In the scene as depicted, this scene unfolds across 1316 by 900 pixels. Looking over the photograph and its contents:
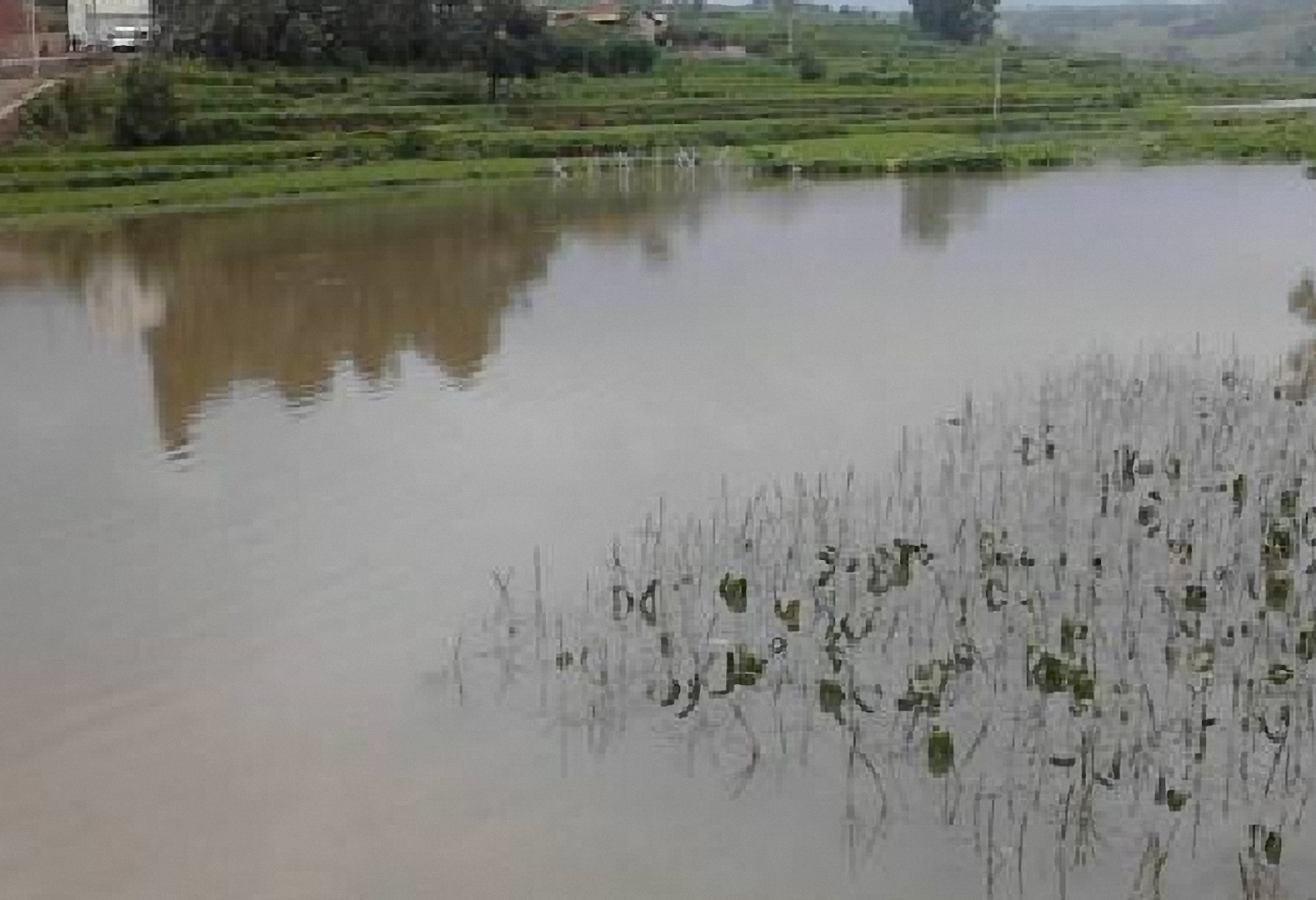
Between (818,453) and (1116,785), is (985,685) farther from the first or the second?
(818,453)

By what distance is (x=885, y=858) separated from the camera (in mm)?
Answer: 4551

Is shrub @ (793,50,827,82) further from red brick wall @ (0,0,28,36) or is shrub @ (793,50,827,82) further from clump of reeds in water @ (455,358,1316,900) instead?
clump of reeds in water @ (455,358,1316,900)

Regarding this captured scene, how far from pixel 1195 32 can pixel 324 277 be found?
12263 cm

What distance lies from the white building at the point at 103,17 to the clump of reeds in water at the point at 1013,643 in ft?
120

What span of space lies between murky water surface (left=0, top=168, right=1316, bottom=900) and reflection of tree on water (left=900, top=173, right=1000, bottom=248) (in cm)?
649

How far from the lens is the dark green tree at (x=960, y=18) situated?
2832 inches

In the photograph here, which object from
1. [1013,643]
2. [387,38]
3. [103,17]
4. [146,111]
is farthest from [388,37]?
[1013,643]

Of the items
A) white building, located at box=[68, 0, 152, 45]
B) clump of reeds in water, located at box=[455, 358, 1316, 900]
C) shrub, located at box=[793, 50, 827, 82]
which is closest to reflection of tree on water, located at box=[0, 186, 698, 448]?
clump of reeds in water, located at box=[455, 358, 1316, 900]

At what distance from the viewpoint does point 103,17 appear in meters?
41.9

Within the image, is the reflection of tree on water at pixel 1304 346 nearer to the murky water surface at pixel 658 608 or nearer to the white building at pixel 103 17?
the murky water surface at pixel 658 608

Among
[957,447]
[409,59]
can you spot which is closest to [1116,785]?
[957,447]

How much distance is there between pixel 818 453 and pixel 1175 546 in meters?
2.52

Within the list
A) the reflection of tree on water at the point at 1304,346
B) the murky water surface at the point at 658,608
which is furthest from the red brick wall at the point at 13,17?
the reflection of tree on water at the point at 1304,346

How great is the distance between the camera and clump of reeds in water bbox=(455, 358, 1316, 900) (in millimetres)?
4746
